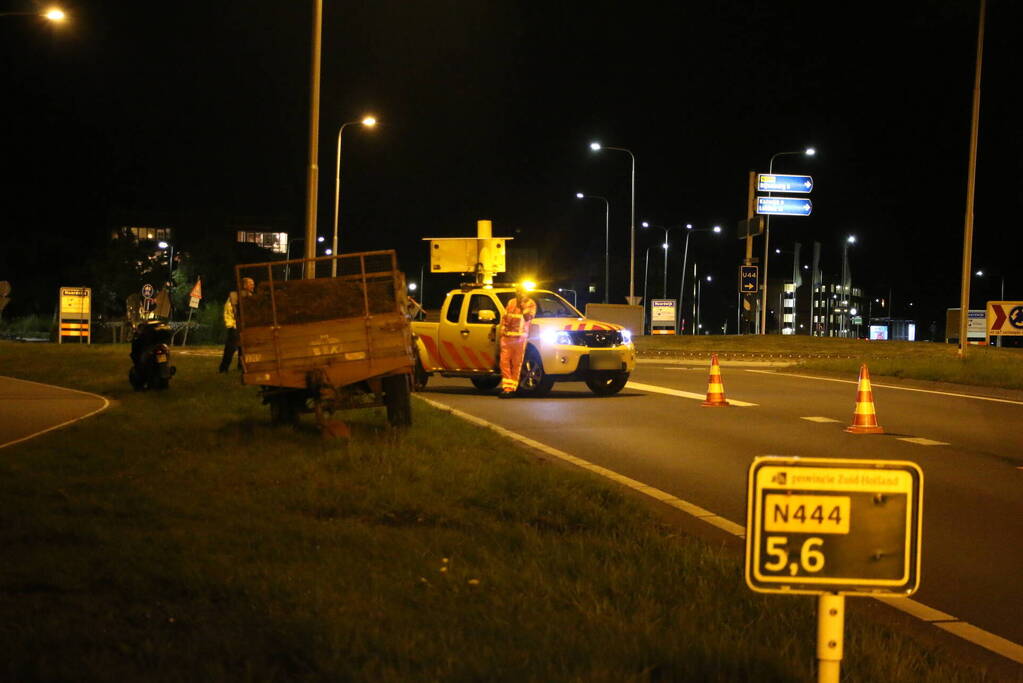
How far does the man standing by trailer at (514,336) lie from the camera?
60.0 ft

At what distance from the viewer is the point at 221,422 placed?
12.7 metres

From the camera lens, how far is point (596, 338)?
1842cm

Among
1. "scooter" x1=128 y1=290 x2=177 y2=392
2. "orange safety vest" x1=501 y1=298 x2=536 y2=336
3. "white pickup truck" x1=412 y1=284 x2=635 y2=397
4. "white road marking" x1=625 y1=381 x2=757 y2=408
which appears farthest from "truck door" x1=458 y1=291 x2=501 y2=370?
"scooter" x1=128 y1=290 x2=177 y2=392

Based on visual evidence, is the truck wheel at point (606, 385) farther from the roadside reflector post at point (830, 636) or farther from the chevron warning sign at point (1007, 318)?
the roadside reflector post at point (830, 636)

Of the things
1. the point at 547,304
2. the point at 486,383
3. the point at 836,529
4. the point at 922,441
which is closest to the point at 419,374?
the point at 486,383

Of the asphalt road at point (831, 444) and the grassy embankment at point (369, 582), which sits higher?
the grassy embankment at point (369, 582)

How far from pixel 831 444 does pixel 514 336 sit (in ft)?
22.8

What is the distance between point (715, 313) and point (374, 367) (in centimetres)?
11728

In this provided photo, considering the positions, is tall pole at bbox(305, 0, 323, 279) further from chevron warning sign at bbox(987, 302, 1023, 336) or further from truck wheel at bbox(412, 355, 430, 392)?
chevron warning sign at bbox(987, 302, 1023, 336)

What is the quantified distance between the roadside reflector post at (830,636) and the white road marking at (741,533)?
6.79 feet

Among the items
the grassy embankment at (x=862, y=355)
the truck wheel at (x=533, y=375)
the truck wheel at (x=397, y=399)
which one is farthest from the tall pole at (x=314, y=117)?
the grassy embankment at (x=862, y=355)

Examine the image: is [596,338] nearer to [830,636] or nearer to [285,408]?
[285,408]

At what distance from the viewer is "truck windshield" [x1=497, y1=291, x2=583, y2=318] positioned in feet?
61.7

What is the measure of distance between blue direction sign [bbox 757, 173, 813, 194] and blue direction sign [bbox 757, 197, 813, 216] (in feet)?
1.34
